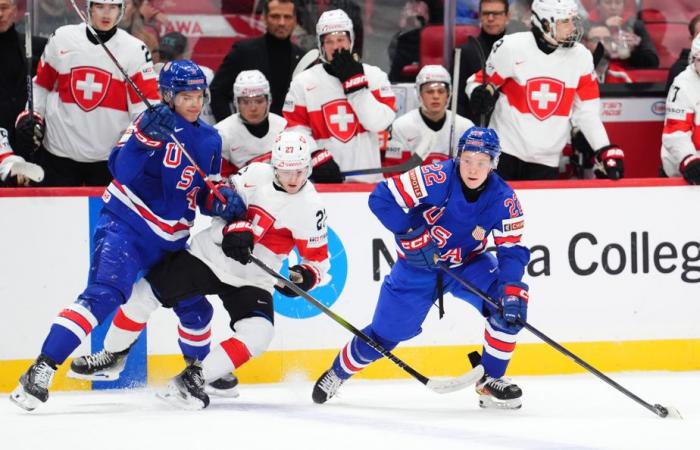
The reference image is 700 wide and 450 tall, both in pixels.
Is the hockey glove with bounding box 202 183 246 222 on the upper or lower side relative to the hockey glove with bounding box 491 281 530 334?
upper

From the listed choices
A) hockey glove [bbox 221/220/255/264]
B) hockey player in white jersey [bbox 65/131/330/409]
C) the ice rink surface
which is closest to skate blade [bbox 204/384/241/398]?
the ice rink surface

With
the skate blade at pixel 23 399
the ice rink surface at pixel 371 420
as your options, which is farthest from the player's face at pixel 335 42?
the skate blade at pixel 23 399

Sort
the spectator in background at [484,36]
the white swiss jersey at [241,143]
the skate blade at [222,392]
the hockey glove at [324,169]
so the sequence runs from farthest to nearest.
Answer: the spectator in background at [484,36], the white swiss jersey at [241,143], the hockey glove at [324,169], the skate blade at [222,392]

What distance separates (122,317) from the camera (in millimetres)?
5340

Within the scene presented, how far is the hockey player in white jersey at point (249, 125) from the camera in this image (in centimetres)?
612

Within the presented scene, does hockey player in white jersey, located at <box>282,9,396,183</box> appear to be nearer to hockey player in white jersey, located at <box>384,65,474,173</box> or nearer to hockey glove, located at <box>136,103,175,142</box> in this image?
hockey player in white jersey, located at <box>384,65,474,173</box>

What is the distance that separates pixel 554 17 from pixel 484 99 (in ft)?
1.57

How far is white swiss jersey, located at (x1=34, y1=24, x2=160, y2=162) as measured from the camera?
5.99 m

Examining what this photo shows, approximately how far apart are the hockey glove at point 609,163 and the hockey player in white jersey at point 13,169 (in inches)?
95.4

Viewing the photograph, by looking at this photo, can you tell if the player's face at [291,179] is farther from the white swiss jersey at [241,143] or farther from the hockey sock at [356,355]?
the white swiss jersey at [241,143]

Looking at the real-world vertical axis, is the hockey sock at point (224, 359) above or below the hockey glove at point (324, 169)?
below

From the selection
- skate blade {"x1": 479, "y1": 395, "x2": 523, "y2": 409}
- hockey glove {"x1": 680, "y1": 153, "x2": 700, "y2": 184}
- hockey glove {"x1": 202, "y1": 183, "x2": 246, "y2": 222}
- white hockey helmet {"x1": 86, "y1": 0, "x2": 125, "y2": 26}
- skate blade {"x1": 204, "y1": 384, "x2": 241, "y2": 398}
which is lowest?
skate blade {"x1": 204, "y1": 384, "x2": 241, "y2": 398}

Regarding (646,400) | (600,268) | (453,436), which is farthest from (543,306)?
(453,436)

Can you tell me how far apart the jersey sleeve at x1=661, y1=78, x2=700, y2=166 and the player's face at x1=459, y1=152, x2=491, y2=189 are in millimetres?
1507
